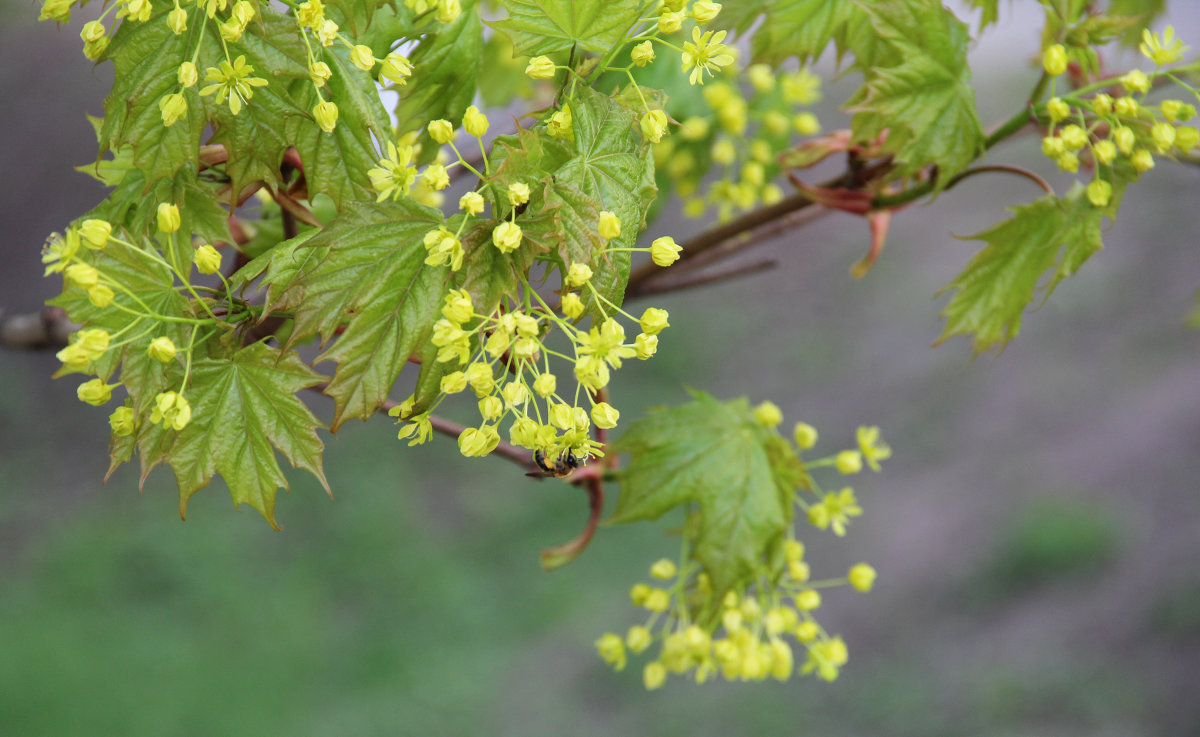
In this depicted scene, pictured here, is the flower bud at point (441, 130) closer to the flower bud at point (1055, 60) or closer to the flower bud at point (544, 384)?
the flower bud at point (544, 384)

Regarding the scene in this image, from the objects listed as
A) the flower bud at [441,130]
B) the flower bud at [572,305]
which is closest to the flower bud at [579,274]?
the flower bud at [572,305]

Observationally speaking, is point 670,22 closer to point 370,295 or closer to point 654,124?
Answer: point 654,124

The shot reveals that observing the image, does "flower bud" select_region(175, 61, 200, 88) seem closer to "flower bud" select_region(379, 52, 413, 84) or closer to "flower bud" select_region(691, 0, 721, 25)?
"flower bud" select_region(379, 52, 413, 84)

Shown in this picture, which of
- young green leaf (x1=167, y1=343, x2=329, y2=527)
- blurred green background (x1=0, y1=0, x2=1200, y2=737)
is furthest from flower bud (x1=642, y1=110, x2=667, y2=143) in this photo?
blurred green background (x1=0, y1=0, x2=1200, y2=737)

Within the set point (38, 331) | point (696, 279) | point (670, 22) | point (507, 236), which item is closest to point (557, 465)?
point (507, 236)

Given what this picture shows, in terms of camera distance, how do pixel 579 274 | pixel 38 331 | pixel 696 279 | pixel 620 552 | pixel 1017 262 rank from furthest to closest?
1. pixel 620 552
2. pixel 696 279
3. pixel 38 331
4. pixel 1017 262
5. pixel 579 274
